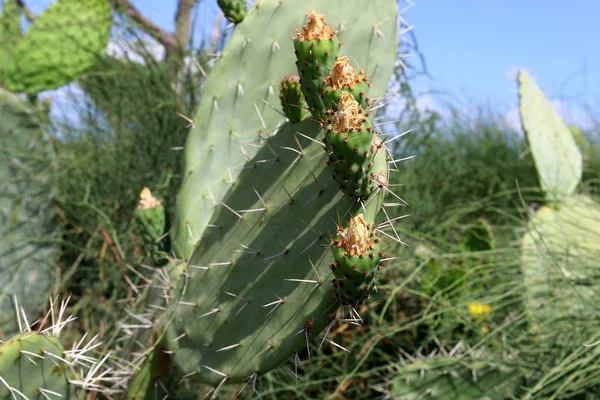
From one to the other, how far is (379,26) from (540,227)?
0.93 metres

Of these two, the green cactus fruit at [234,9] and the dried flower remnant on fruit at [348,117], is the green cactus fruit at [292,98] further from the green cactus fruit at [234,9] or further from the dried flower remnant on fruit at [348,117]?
the green cactus fruit at [234,9]

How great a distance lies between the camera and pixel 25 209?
187 centimetres

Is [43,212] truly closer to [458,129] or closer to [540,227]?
[540,227]

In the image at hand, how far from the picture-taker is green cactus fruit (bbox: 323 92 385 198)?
69 cm

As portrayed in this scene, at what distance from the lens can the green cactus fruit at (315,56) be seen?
81 centimetres

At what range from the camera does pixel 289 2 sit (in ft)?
3.84

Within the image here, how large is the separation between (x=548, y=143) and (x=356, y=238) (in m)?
1.54

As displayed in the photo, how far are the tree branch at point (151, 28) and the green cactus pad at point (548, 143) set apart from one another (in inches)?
47.9

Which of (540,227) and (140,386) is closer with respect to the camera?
(140,386)

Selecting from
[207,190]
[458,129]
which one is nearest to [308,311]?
[207,190]

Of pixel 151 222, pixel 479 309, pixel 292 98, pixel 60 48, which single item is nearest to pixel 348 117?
pixel 292 98

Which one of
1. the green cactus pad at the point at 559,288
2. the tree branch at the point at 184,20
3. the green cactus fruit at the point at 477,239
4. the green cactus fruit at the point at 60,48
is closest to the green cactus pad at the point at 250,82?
the green cactus pad at the point at 559,288

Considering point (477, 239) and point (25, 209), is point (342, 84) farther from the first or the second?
point (25, 209)

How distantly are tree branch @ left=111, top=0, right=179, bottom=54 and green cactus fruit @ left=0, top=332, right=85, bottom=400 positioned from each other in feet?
5.22
